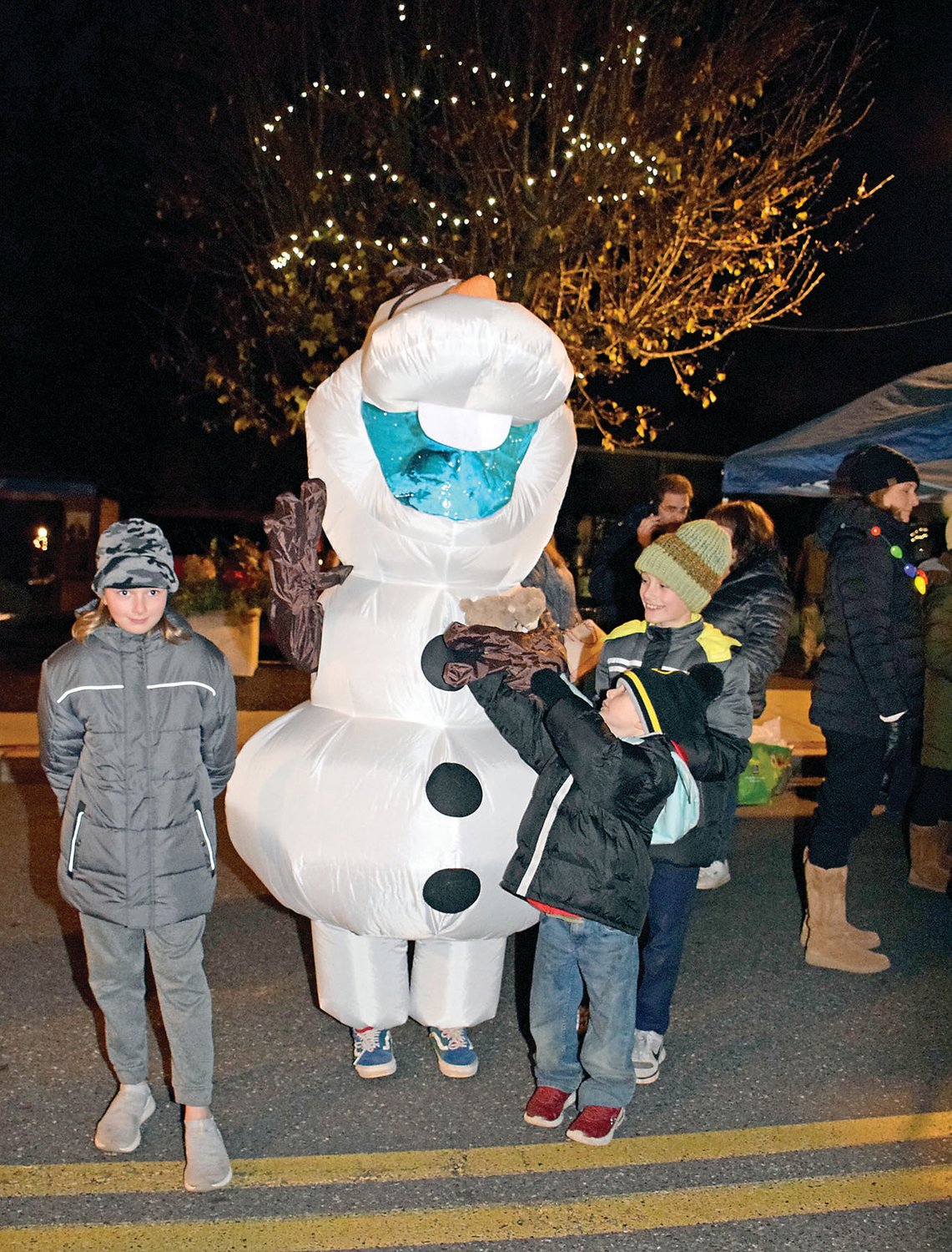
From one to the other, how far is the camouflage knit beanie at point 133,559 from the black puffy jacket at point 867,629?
260cm

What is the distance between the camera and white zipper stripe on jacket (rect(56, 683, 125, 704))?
2.85 m

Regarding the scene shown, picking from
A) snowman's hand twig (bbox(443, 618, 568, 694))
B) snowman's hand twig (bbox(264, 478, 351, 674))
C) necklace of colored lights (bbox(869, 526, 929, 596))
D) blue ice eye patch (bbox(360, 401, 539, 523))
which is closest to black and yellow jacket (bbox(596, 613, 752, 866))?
snowman's hand twig (bbox(443, 618, 568, 694))

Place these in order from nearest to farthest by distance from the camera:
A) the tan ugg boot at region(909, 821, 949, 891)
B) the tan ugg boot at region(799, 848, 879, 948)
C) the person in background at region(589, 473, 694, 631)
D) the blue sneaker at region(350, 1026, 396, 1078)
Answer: the blue sneaker at region(350, 1026, 396, 1078) < the tan ugg boot at region(799, 848, 879, 948) < the tan ugg boot at region(909, 821, 949, 891) < the person in background at region(589, 473, 694, 631)

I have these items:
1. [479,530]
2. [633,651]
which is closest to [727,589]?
[633,651]

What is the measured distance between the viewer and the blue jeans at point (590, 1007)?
307cm

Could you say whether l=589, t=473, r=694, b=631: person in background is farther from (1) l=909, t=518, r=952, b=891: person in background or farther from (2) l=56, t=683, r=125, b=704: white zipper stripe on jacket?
(2) l=56, t=683, r=125, b=704: white zipper stripe on jacket

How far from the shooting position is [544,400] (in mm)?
3189

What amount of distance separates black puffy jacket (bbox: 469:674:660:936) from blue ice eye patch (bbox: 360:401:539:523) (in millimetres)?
533

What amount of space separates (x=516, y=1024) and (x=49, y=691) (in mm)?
1956

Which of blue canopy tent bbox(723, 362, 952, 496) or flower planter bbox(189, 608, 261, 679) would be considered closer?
blue canopy tent bbox(723, 362, 952, 496)

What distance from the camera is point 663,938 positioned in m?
Result: 3.49

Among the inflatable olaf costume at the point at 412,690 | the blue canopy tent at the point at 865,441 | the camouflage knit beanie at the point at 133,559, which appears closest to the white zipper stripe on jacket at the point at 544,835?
the inflatable olaf costume at the point at 412,690

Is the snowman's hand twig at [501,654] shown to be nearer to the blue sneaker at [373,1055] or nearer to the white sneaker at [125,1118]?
the blue sneaker at [373,1055]

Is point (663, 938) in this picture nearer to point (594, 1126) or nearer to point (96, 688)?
point (594, 1126)
